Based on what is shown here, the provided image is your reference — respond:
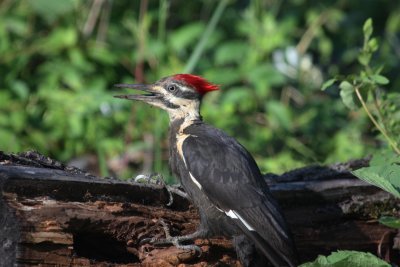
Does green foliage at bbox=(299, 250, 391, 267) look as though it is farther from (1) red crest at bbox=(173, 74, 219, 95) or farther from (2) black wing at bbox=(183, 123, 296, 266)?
(1) red crest at bbox=(173, 74, 219, 95)

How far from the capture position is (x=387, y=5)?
26.1 feet

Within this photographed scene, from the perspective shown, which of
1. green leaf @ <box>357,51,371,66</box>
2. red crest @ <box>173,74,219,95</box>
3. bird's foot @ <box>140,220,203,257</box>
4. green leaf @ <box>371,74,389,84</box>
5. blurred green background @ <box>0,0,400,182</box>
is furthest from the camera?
blurred green background @ <box>0,0,400,182</box>

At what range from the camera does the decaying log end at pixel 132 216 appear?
331 cm

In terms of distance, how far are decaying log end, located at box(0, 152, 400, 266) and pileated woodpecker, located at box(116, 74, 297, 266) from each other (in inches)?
3.3

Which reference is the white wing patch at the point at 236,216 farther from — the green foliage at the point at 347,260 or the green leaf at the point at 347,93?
the green leaf at the point at 347,93

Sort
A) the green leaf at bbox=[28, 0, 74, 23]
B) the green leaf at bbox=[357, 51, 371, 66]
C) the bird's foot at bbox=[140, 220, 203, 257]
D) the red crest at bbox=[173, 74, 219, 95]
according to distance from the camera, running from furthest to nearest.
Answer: the green leaf at bbox=[28, 0, 74, 23]
the red crest at bbox=[173, 74, 219, 95]
the green leaf at bbox=[357, 51, 371, 66]
the bird's foot at bbox=[140, 220, 203, 257]

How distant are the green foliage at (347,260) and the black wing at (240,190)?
1.14ft

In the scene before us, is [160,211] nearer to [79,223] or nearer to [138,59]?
[79,223]

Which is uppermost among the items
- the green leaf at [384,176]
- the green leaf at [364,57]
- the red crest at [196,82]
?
the red crest at [196,82]

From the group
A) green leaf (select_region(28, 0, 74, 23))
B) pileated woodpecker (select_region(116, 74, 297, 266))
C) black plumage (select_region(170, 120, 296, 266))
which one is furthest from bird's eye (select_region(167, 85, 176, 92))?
green leaf (select_region(28, 0, 74, 23))

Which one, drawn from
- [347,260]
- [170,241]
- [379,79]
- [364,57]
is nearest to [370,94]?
[364,57]

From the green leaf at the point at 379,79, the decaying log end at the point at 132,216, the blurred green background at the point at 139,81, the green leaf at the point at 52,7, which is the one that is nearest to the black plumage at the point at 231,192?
the decaying log end at the point at 132,216

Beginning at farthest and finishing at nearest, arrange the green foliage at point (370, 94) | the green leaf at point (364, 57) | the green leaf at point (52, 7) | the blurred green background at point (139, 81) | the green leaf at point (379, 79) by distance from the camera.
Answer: the green leaf at point (52, 7) < the blurred green background at point (139, 81) < the green leaf at point (364, 57) < the green foliage at point (370, 94) < the green leaf at point (379, 79)

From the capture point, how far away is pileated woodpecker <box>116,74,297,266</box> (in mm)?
3795
